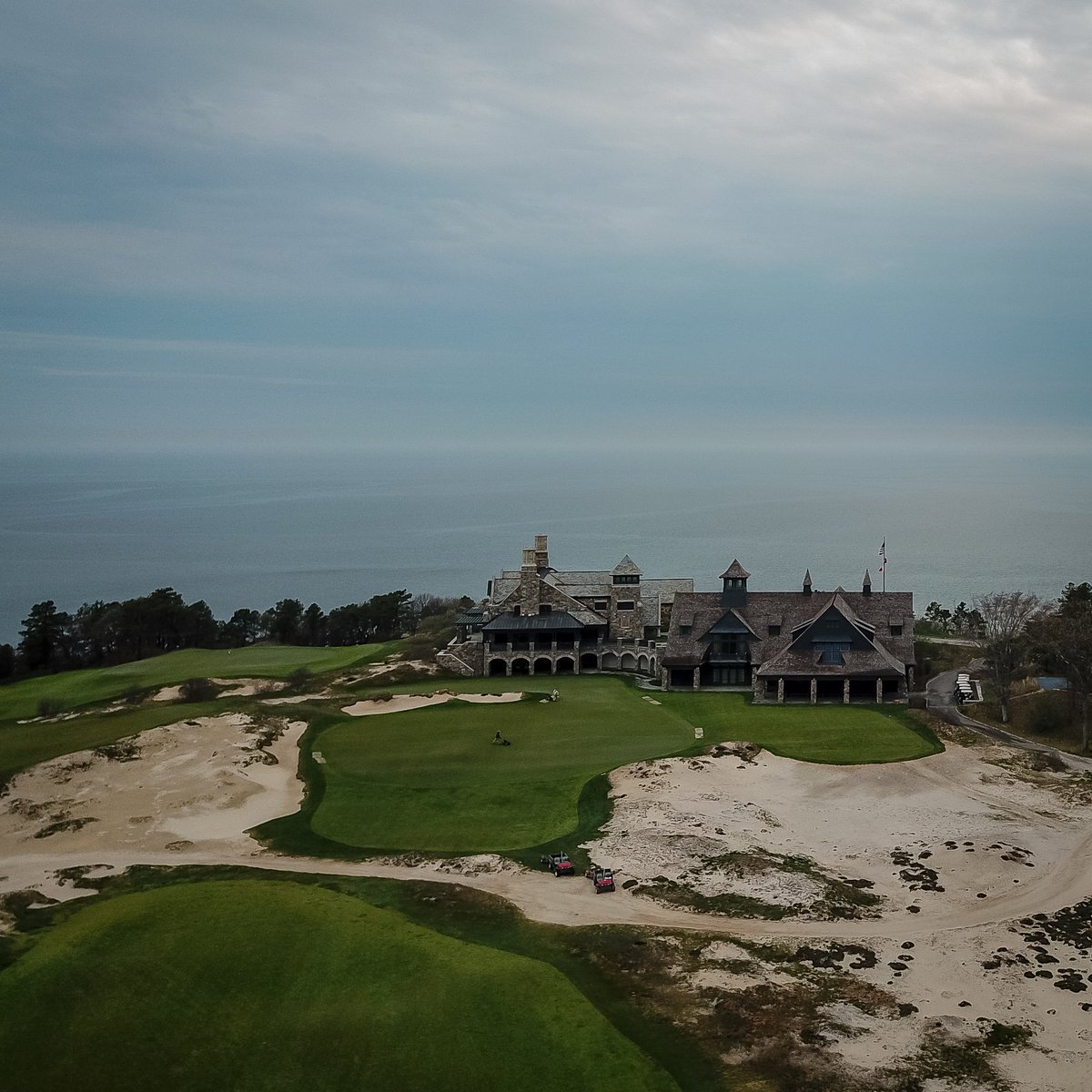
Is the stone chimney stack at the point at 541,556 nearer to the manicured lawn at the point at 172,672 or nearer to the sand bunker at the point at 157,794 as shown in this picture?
the manicured lawn at the point at 172,672

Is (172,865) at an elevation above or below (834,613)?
below

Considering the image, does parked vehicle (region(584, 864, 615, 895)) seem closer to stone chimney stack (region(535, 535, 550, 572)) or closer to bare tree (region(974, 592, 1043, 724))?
bare tree (region(974, 592, 1043, 724))

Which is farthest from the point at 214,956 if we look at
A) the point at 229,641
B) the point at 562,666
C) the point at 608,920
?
the point at 229,641

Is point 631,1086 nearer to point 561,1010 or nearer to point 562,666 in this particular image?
point 561,1010

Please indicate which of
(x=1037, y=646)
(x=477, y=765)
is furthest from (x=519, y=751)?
(x=1037, y=646)

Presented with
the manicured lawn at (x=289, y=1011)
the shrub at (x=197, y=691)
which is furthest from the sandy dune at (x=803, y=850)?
the shrub at (x=197, y=691)

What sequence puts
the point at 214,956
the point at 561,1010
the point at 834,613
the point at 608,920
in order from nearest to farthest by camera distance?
1. the point at 561,1010
2. the point at 214,956
3. the point at 608,920
4. the point at 834,613

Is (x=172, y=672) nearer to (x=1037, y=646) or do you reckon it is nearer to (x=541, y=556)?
(x=541, y=556)
